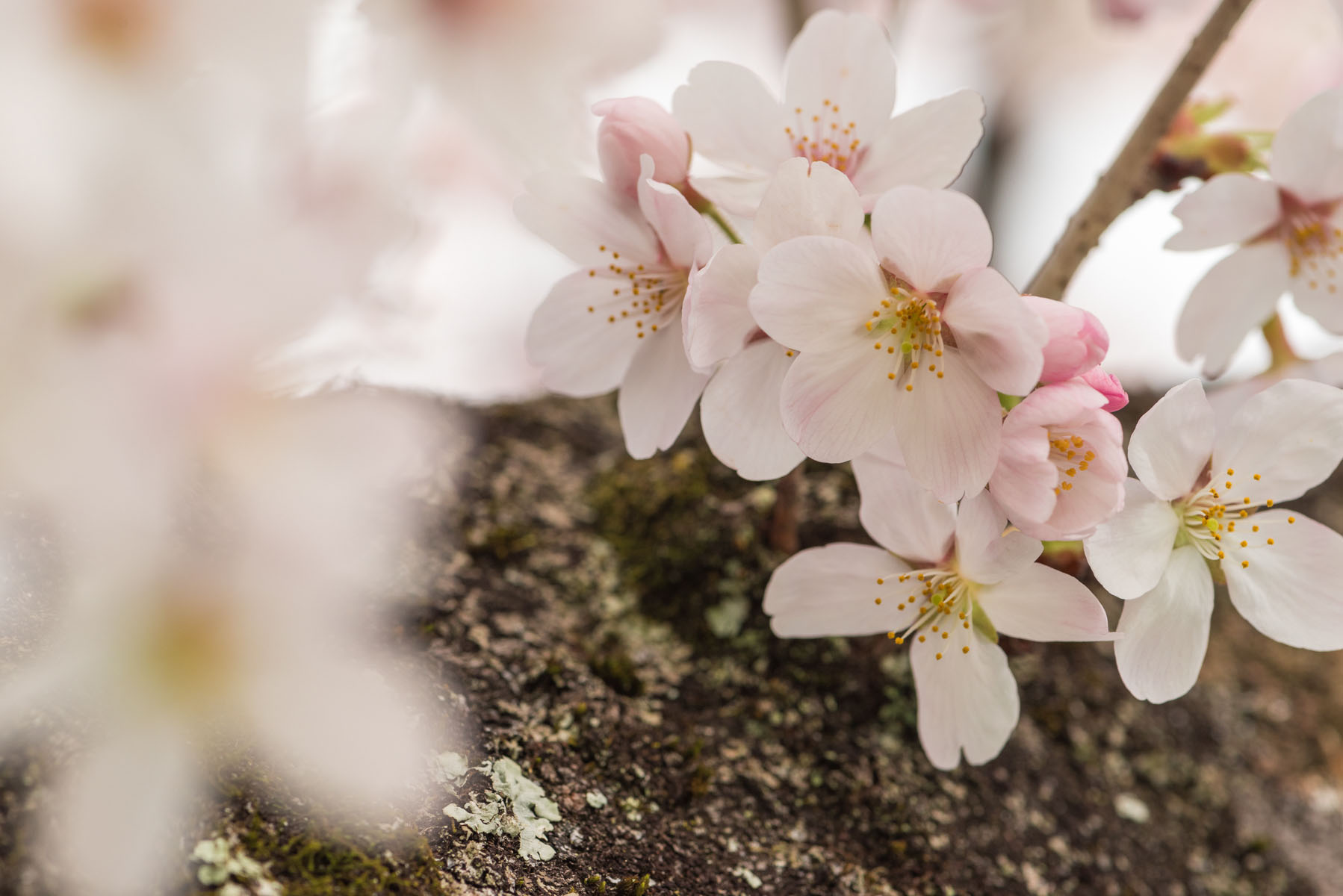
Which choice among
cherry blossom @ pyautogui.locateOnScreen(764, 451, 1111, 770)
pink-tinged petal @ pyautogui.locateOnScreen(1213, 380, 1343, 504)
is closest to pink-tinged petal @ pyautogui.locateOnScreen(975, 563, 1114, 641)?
cherry blossom @ pyautogui.locateOnScreen(764, 451, 1111, 770)

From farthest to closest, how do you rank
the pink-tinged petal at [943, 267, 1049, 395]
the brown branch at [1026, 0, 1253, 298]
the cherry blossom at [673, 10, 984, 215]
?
the brown branch at [1026, 0, 1253, 298], the cherry blossom at [673, 10, 984, 215], the pink-tinged petal at [943, 267, 1049, 395]

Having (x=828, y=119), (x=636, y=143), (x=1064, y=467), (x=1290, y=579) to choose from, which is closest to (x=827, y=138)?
(x=828, y=119)

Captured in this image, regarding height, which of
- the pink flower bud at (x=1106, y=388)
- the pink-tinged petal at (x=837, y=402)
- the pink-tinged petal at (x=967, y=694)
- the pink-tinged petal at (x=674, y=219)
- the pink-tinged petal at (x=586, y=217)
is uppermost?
the pink-tinged petal at (x=674, y=219)

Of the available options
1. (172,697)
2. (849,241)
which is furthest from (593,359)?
(172,697)

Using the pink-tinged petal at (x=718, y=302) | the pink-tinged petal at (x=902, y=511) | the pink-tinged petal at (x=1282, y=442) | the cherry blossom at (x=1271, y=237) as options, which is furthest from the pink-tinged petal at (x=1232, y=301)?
the pink-tinged petal at (x=718, y=302)

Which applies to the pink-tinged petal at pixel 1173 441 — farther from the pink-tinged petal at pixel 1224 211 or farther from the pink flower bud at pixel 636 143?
the pink flower bud at pixel 636 143

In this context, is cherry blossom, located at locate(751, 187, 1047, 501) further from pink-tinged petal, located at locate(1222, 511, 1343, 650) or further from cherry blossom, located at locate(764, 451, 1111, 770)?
pink-tinged petal, located at locate(1222, 511, 1343, 650)

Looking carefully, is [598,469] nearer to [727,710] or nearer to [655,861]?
[727,710]
